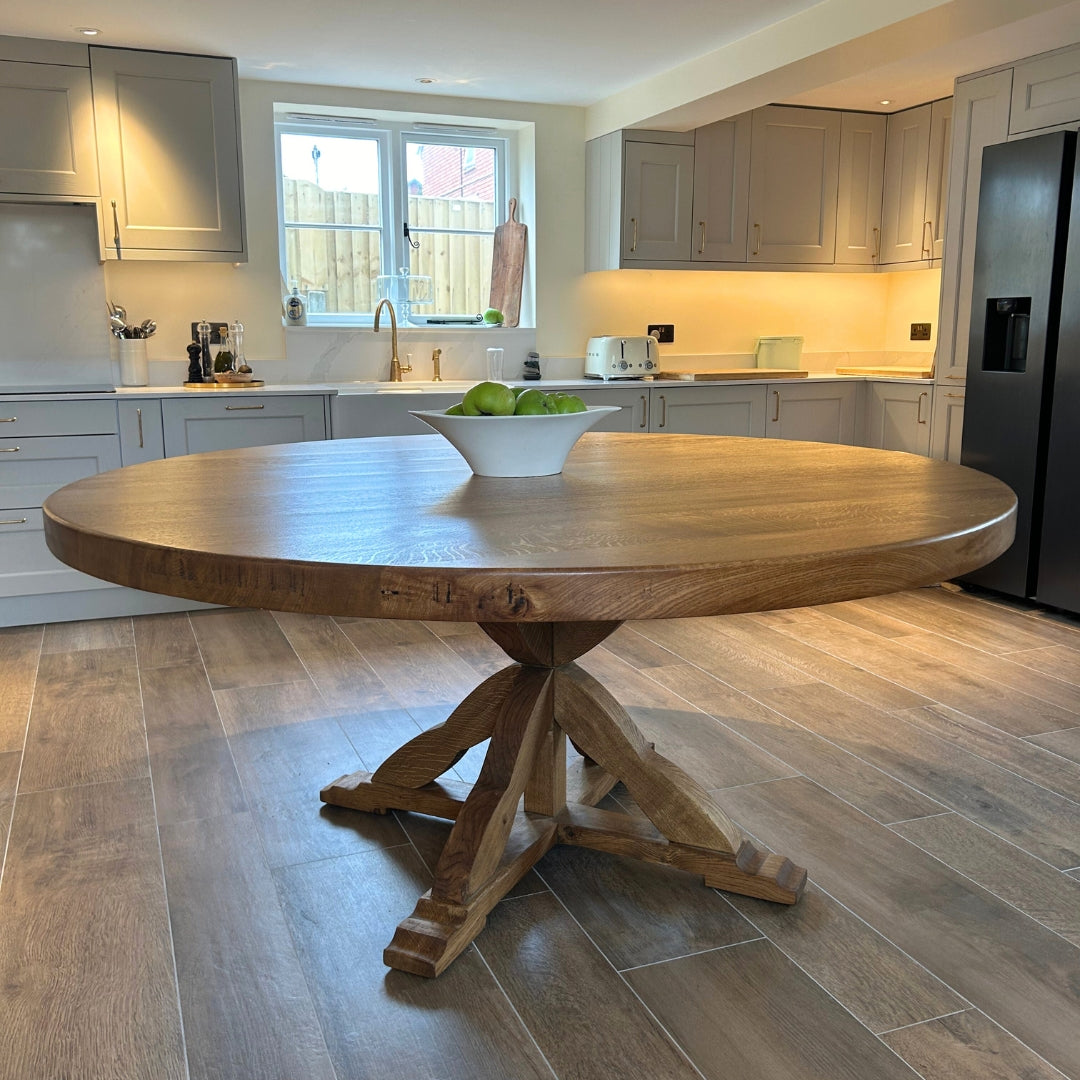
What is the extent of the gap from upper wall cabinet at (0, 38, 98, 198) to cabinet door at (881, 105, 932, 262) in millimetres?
3603

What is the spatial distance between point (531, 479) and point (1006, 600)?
2.90 metres

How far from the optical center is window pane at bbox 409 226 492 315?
4.89 m

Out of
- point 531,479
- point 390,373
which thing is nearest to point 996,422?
point 390,373

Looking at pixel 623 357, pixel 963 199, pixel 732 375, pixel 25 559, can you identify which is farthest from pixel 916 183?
pixel 25 559

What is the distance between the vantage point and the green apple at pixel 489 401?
171 centimetres

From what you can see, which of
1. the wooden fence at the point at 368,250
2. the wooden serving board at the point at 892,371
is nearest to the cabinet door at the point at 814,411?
the wooden serving board at the point at 892,371

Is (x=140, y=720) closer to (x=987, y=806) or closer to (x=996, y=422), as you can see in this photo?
(x=987, y=806)

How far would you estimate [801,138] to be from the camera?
4895 millimetres

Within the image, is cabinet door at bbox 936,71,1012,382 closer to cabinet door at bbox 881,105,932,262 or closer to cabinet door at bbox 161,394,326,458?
cabinet door at bbox 881,105,932,262

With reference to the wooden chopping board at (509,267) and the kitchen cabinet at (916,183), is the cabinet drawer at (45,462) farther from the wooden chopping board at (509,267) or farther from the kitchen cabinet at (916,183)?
the kitchen cabinet at (916,183)

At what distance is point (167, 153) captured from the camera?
3.92 metres

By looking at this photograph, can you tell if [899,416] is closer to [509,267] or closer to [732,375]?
[732,375]

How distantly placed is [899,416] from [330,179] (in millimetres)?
2825

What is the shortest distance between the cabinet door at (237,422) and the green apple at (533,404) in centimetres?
232
